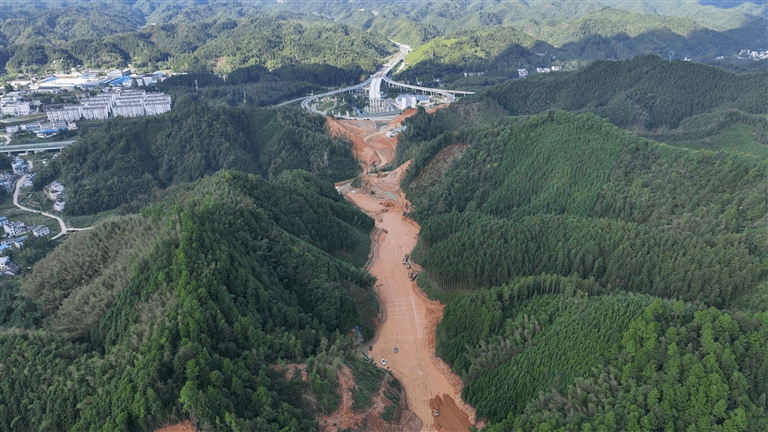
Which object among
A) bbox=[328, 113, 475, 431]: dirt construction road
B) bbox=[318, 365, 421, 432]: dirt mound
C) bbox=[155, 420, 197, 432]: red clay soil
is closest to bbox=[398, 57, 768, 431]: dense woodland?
bbox=[328, 113, 475, 431]: dirt construction road

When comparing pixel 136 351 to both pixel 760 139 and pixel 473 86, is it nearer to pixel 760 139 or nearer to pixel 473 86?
pixel 760 139

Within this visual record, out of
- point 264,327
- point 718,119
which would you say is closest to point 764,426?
point 264,327

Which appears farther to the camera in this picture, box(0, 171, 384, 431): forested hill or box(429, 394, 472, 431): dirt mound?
box(429, 394, 472, 431): dirt mound

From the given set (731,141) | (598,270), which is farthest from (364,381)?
(731,141)

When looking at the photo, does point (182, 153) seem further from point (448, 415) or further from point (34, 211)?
point (448, 415)

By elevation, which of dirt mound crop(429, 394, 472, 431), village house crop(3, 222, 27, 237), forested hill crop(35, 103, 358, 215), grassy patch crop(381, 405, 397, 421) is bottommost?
village house crop(3, 222, 27, 237)

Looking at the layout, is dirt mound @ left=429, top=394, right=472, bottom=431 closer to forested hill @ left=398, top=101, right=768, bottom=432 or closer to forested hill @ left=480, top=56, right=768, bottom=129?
forested hill @ left=398, top=101, right=768, bottom=432

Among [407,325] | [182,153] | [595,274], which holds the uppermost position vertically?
[595,274]
